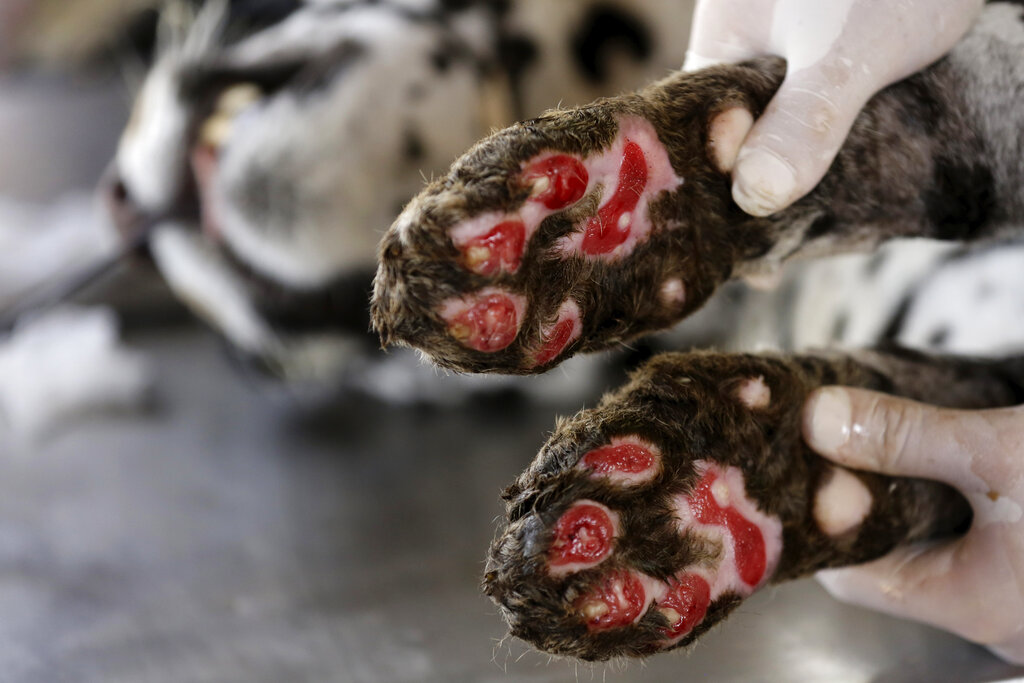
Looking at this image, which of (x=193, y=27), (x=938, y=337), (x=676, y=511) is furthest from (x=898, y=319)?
(x=193, y=27)

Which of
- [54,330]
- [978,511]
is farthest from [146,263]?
[978,511]

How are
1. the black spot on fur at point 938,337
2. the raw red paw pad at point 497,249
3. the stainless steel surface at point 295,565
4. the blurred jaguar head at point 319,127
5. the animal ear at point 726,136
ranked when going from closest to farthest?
the raw red paw pad at point 497,249 < the animal ear at point 726,136 < the stainless steel surface at point 295,565 < the black spot on fur at point 938,337 < the blurred jaguar head at point 319,127

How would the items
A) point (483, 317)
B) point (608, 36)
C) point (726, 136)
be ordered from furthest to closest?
point (608, 36)
point (726, 136)
point (483, 317)

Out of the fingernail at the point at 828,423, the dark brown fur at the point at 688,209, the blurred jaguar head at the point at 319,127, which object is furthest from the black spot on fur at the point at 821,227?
the blurred jaguar head at the point at 319,127

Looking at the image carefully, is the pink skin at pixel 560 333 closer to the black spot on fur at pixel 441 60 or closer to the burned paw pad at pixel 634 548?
the burned paw pad at pixel 634 548

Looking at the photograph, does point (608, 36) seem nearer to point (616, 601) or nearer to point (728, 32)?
point (728, 32)
